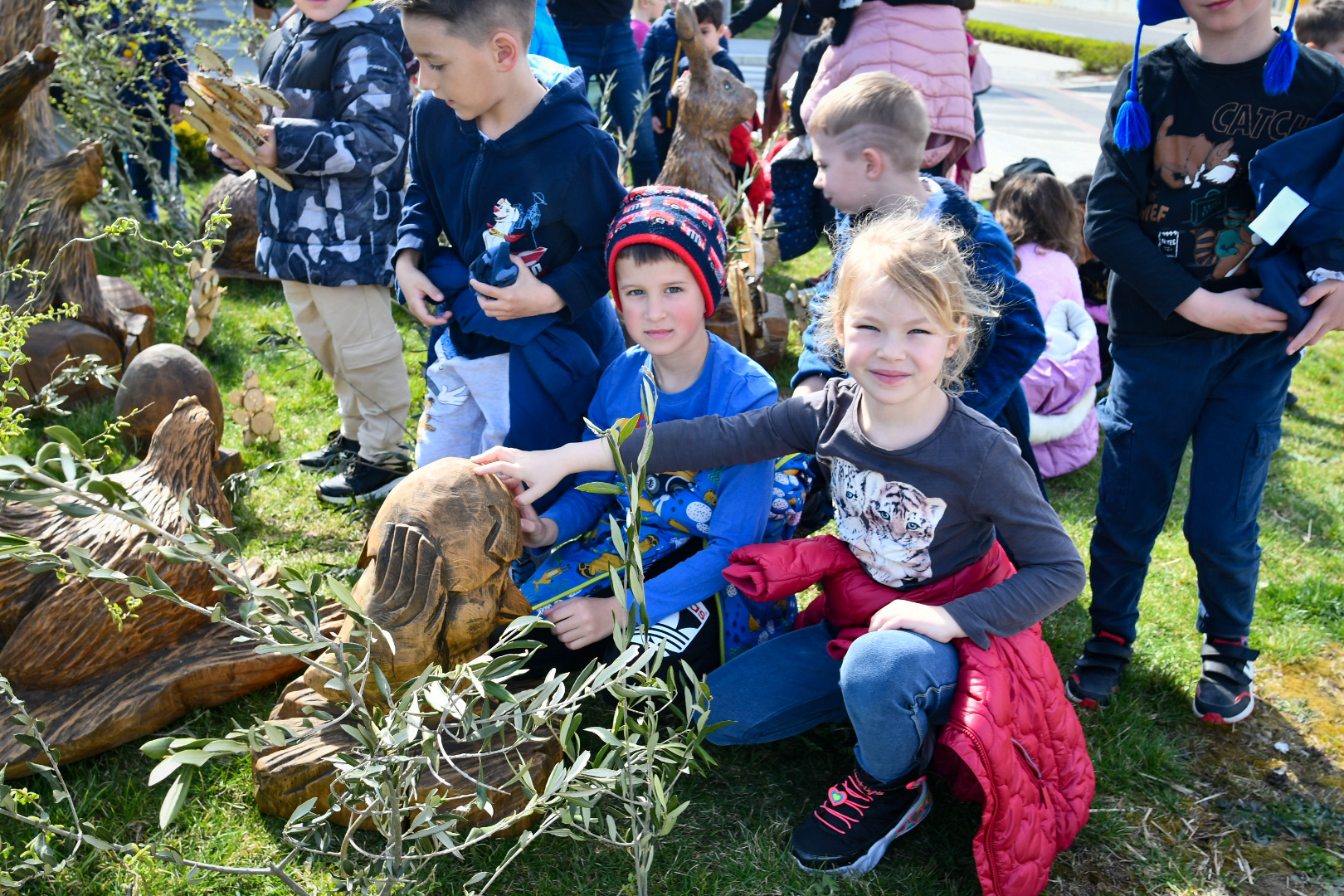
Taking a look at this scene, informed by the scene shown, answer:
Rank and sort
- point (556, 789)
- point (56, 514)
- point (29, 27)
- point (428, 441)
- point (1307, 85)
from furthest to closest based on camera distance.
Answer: point (29, 27), point (428, 441), point (56, 514), point (1307, 85), point (556, 789)

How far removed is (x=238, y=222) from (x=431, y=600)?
439cm

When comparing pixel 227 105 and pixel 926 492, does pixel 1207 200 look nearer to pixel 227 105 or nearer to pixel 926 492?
pixel 926 492

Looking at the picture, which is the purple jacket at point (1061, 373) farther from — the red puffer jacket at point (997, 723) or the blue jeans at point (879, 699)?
the blue jeans at point (879, 699)

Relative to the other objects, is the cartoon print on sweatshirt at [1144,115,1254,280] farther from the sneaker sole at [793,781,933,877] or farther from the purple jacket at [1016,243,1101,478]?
Result: the sneaker sole at [793,781,933,877]

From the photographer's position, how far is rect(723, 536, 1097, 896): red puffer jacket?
191 cm

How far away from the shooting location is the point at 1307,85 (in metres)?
2.29

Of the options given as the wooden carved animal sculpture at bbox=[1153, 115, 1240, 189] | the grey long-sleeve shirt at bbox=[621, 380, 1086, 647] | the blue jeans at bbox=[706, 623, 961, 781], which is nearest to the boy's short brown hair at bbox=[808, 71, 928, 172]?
the wooden carved animal sculpture at bbox=[1153, 115, 1240, 189]

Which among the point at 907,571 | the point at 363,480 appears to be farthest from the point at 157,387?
the point at 907,571

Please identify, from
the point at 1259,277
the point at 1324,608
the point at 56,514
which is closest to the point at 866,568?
the point at 1259,277

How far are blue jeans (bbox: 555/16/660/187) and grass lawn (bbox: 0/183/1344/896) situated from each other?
345 centimetres

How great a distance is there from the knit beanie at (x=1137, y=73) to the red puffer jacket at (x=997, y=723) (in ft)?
3.69

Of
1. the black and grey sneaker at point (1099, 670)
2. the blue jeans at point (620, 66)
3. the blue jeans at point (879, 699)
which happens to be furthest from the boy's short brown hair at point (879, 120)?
the blue jeans at point (620, 66)

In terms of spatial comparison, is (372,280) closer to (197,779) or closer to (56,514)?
(56,514)

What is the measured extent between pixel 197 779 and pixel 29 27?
3.42 metres
